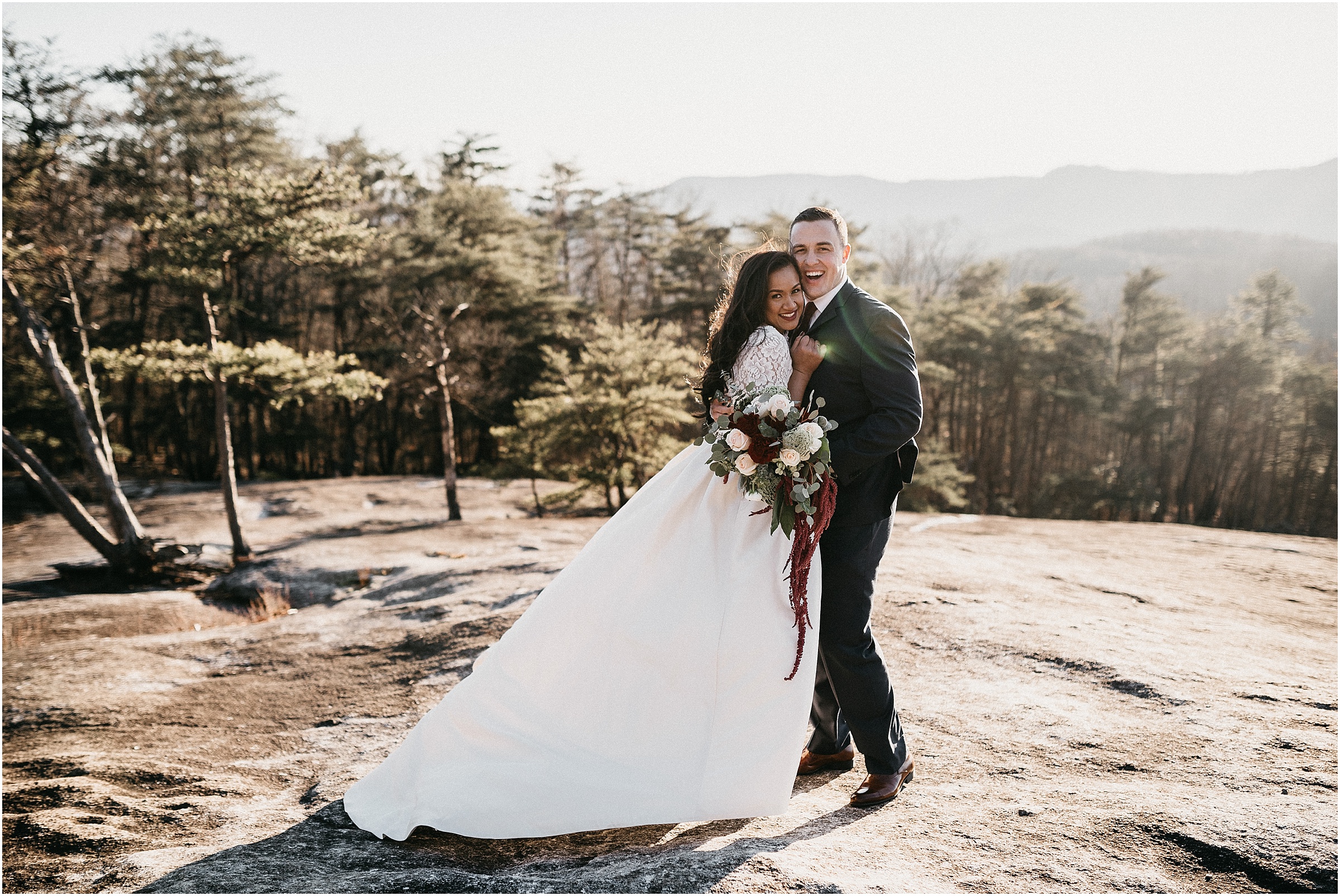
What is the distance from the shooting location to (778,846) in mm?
2545

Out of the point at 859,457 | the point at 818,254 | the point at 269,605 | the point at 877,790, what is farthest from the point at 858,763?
the point at 269,605

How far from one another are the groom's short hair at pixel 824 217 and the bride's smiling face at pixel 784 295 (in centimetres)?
22

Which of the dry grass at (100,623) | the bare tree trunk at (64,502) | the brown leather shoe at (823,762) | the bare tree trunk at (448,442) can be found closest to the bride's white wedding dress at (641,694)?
the brown leather shoe at (823,762)

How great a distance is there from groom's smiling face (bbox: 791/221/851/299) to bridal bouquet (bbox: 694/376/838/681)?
54cm

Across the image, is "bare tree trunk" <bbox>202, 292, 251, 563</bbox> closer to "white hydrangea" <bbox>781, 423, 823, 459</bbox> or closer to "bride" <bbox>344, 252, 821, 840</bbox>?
"bride" <bbox>344, 252, 821, 840</bbox>

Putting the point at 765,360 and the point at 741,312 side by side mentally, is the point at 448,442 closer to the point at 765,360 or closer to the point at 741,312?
the point at 741,312

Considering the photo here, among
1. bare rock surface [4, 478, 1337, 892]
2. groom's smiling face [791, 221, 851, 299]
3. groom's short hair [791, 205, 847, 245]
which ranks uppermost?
groom's short hair [791, 205, 847, 245]

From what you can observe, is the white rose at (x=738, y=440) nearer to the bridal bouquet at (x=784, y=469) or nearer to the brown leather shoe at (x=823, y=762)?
the bridal bouquet at (x=784, y=469)

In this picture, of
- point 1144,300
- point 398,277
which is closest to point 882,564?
point 398,277

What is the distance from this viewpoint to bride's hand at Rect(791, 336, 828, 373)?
9.82 ft

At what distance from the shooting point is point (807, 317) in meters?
3.12

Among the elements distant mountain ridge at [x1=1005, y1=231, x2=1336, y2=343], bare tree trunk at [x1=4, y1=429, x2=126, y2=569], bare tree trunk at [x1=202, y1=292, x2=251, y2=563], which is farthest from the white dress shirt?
distant mountain ridge at [x1=1005, y1=231, x2=1336, y2=343]

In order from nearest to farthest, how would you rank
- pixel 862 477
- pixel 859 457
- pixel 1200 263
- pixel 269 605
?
pixel 859 457 → pixel 862 477 → pixel 269 605 → pixel 1200 263

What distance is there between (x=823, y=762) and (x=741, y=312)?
211cm
